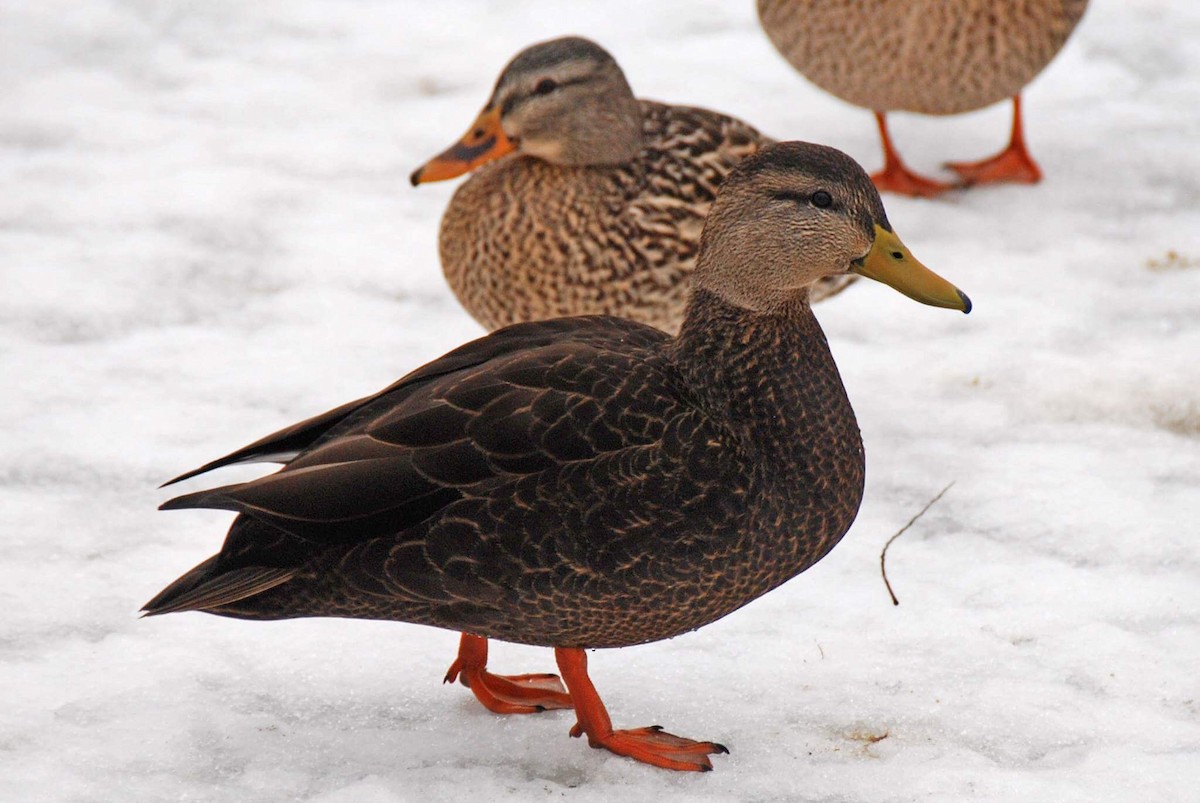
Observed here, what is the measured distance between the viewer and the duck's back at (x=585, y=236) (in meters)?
4.68

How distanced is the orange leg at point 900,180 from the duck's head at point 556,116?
172cm

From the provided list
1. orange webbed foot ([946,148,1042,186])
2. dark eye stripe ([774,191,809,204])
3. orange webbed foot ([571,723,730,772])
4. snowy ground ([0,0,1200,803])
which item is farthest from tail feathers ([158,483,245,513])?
orange webbed foot ([946,148,1042,186])

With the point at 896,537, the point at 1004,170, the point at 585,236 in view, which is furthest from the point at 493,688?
the point at 1004,170

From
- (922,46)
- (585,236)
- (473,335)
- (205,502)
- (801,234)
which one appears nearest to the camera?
(205,502)

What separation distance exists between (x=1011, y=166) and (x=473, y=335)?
235 cm

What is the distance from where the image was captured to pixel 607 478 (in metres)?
3.17

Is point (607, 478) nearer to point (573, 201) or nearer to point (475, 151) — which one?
point (573, 201)

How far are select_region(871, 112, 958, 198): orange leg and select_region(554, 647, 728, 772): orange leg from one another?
3304 mm

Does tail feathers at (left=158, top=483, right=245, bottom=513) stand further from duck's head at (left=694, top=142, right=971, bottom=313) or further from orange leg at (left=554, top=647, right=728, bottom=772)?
duck's head at (left=694, top=142, right=971, bottom=313)

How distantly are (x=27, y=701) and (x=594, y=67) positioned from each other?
244cm

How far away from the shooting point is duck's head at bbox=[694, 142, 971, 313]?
3.34 meters

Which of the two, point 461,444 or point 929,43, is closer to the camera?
point 461,444

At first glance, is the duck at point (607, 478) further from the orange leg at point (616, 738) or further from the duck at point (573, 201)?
the duck at point (573, 201)

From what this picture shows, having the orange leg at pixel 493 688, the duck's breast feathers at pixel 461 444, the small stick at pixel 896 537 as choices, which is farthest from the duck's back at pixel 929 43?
the orange leg at pixel 493 688
